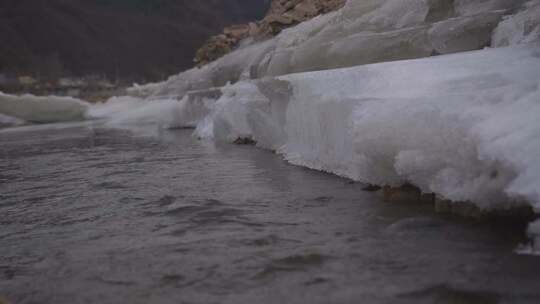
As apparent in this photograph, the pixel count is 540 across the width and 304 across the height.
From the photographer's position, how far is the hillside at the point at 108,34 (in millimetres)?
58688

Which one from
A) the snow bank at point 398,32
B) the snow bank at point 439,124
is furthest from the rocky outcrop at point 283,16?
the snow bank at point 439,124

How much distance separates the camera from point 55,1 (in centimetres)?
6831

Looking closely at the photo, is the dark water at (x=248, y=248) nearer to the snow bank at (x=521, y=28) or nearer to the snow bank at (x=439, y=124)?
the snow bank at (x=439, y=124)

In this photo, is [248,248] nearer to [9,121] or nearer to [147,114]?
[147,114]

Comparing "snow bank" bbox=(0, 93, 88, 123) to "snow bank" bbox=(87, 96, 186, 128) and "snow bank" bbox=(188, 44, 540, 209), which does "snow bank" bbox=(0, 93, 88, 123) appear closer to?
"snow bank" bbox=(87, 96, 186, 128)

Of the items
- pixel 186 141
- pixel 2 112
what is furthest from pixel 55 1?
pixel 186 141

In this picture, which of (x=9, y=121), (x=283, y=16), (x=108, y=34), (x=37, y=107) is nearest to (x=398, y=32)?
(x=283, y=16)

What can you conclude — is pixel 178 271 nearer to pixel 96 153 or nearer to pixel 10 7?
pixel 96 153

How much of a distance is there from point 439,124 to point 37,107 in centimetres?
1618

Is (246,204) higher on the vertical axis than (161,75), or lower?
lower

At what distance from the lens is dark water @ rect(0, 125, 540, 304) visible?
6.06 ft

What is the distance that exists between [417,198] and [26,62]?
57126mm

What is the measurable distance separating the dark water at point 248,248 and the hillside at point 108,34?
175 ft

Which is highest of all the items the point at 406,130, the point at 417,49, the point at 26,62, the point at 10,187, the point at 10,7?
the point at 10,7
